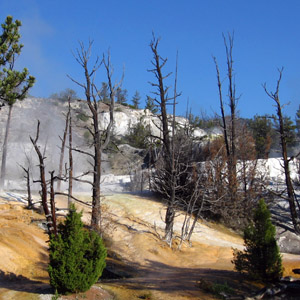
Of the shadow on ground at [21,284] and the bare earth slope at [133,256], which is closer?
the shadow on ground at [21,284]

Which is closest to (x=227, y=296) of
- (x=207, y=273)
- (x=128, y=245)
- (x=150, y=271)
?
(x=207, y=273)

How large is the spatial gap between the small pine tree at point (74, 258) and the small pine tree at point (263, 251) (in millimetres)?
4816

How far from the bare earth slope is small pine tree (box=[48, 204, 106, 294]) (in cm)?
52


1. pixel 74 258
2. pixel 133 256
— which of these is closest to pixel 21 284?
pixel 74 258

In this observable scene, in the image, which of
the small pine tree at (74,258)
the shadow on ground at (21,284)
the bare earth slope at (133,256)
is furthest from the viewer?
the bare earth slope at (133,256)

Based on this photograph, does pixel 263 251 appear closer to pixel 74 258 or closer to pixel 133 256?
pixel 74 258

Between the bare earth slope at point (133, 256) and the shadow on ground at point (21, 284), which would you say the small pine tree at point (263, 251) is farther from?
the shadow on ground at point (21, 284)

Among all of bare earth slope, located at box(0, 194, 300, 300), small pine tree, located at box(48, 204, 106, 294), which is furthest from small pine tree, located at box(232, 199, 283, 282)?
small pine tree, located at box(48, 204, 106, 294)

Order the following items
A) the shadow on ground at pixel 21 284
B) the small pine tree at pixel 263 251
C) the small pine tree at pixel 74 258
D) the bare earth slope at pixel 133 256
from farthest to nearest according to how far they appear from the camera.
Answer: the small pine tree at pixel 263 251, the bare earth slope at pixel 133 256, the shadow on ground at pixel 21 284, the small pine tree at pixel 74 258

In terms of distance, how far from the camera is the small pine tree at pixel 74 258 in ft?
31.2

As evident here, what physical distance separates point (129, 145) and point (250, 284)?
136ft

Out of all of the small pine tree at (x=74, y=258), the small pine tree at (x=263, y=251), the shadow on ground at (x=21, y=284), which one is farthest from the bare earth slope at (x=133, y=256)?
the small pine tree at (x=263, y=251)

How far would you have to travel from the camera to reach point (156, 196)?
1121 inches

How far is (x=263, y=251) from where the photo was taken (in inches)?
450
